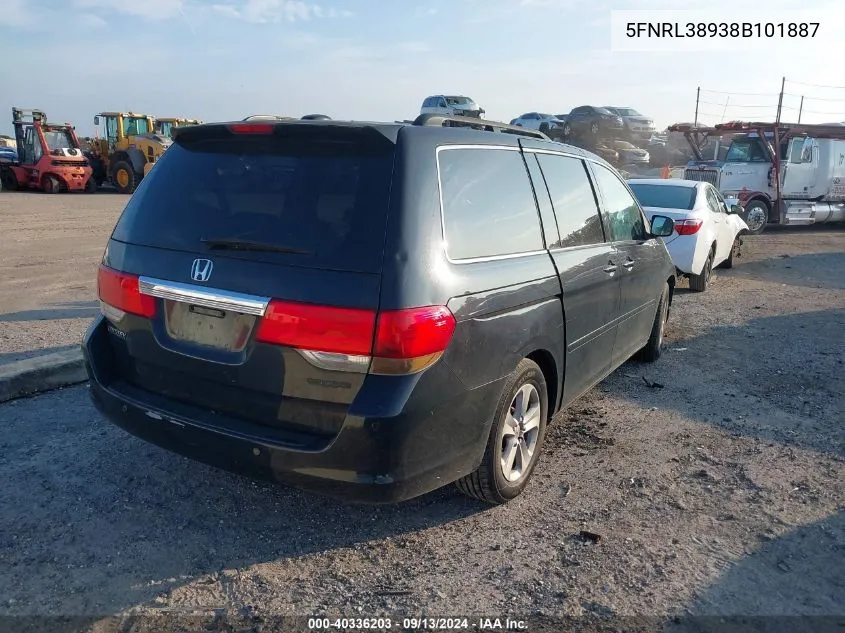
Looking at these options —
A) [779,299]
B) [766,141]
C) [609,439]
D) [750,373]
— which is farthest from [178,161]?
[766,141]

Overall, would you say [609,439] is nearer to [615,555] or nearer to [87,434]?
[615,555]

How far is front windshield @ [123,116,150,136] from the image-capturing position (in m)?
27.7

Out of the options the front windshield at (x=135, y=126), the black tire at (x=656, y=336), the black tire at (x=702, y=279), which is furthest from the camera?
the front windshield at (x=135, y=126)

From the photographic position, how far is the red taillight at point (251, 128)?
3016mm

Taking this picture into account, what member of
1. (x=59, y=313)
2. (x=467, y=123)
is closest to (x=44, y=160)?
(x=59, y=313)

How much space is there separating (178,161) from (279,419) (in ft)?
4.66

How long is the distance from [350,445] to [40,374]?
3.23m

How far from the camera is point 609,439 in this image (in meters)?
4.43

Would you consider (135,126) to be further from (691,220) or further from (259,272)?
(259,272)

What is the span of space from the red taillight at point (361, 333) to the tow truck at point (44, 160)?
83.9 feet

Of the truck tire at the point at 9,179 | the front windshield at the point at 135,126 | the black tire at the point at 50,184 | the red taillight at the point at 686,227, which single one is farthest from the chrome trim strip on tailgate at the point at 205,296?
the front windshield at the point at 135,126

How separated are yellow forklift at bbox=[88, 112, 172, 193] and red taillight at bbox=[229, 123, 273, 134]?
78.0ft

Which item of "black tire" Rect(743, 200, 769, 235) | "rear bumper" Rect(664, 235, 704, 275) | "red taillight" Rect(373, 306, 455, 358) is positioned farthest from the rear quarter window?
"black tire" Rect(743, 200, 769, 235)

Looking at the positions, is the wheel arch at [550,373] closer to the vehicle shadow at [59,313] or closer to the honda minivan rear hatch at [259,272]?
the honda minivan rear hatch at [259,272]
